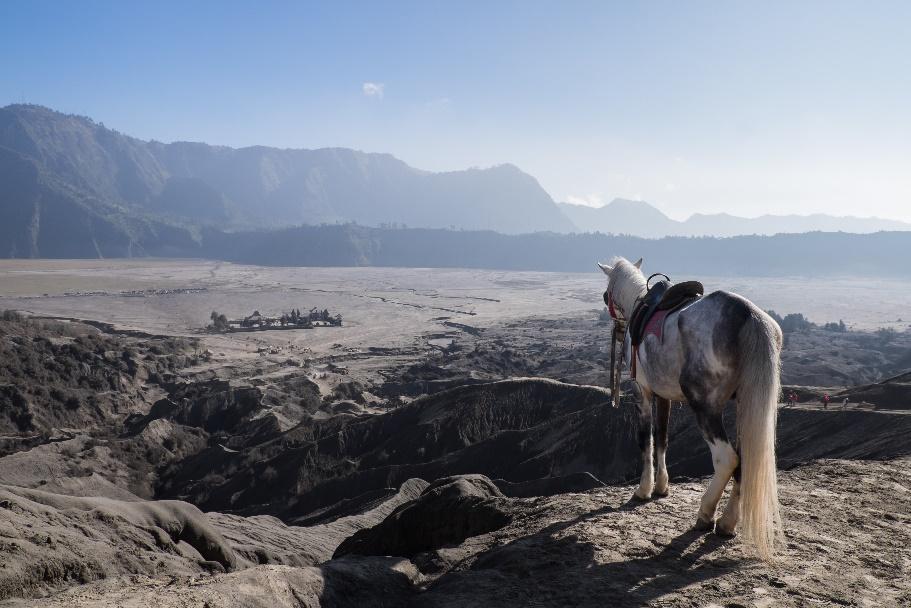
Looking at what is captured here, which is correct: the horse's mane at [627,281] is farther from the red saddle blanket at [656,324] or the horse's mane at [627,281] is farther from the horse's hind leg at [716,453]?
the horse's hind leg at [716,453]

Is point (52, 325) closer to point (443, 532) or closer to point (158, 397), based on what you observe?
point (158, 397)

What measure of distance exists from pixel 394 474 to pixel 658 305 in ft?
58.8

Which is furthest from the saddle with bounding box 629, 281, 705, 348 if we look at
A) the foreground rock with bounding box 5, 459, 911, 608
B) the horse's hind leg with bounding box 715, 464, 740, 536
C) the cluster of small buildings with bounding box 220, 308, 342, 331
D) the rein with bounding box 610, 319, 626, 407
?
the cluster of small buildings with bounding box 220, 308, 342, 331

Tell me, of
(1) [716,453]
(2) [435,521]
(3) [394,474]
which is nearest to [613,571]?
(1) [716,453]

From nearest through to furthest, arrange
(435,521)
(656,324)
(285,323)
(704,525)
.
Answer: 1. (704,525)
2. (656,324)
3. (435,521)
4. (285,323)

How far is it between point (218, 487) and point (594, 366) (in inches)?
1231

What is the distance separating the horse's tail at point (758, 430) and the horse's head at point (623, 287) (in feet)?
5.80

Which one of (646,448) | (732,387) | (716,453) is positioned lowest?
(646,448)

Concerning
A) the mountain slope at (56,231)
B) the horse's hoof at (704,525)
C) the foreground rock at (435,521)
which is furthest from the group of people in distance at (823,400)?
the mountain slope at (56,231)

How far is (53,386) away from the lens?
3309 cm

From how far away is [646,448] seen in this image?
6.50 metres

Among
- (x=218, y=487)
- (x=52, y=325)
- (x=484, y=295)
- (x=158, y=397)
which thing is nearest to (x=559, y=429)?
(x=218, y=487)

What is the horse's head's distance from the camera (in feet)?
21.9

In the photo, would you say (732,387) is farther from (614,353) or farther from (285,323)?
(285,323)
